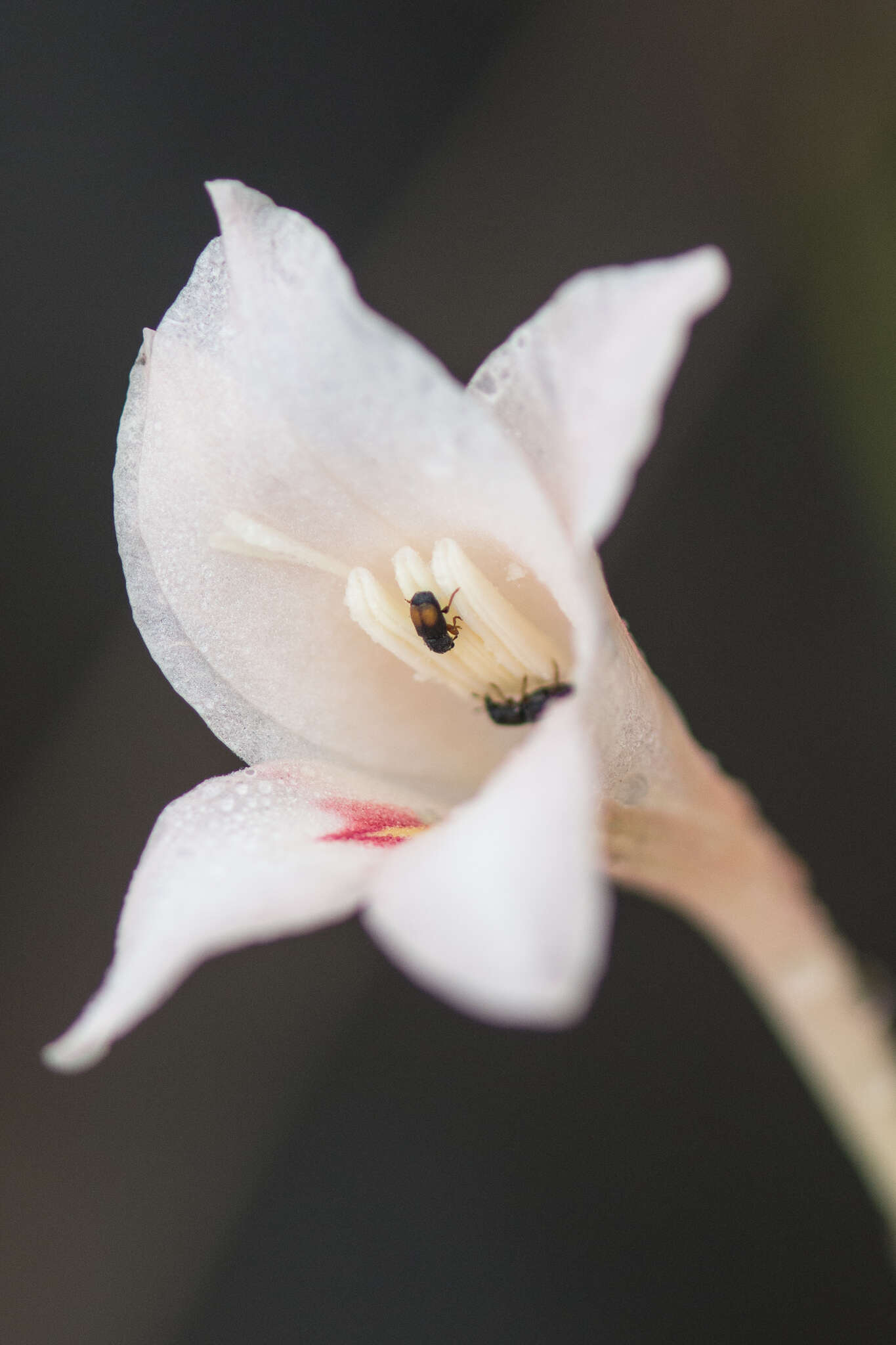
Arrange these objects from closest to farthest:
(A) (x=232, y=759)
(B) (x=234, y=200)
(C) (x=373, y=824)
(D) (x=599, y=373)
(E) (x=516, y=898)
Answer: (E) (x=516, y=898) < (D) (x=599, y=373) < (B) (x=234, y=200) < (C) (x=373, y=824) < (A) (x=232, y=759)

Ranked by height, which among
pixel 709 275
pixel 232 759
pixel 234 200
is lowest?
pixel 232 759

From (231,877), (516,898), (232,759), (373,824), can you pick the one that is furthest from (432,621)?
(232,759)

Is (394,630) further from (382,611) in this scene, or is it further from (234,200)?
(234,200)

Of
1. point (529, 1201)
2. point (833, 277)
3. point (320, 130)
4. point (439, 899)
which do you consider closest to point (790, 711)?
point (833, 277)

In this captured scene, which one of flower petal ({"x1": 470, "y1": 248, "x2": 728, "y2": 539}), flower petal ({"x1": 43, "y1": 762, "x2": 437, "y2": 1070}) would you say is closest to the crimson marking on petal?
flower petal ({"x1": 43, "y1": 762, "x2": 437, "y2": 1070})

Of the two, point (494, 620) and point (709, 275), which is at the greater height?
point (709, 275)

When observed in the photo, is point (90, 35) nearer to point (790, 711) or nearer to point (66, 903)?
point (66, 903)

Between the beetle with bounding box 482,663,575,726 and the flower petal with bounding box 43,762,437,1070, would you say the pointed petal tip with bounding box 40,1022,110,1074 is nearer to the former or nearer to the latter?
the flower petal with bounding box 43,762,437,1070
